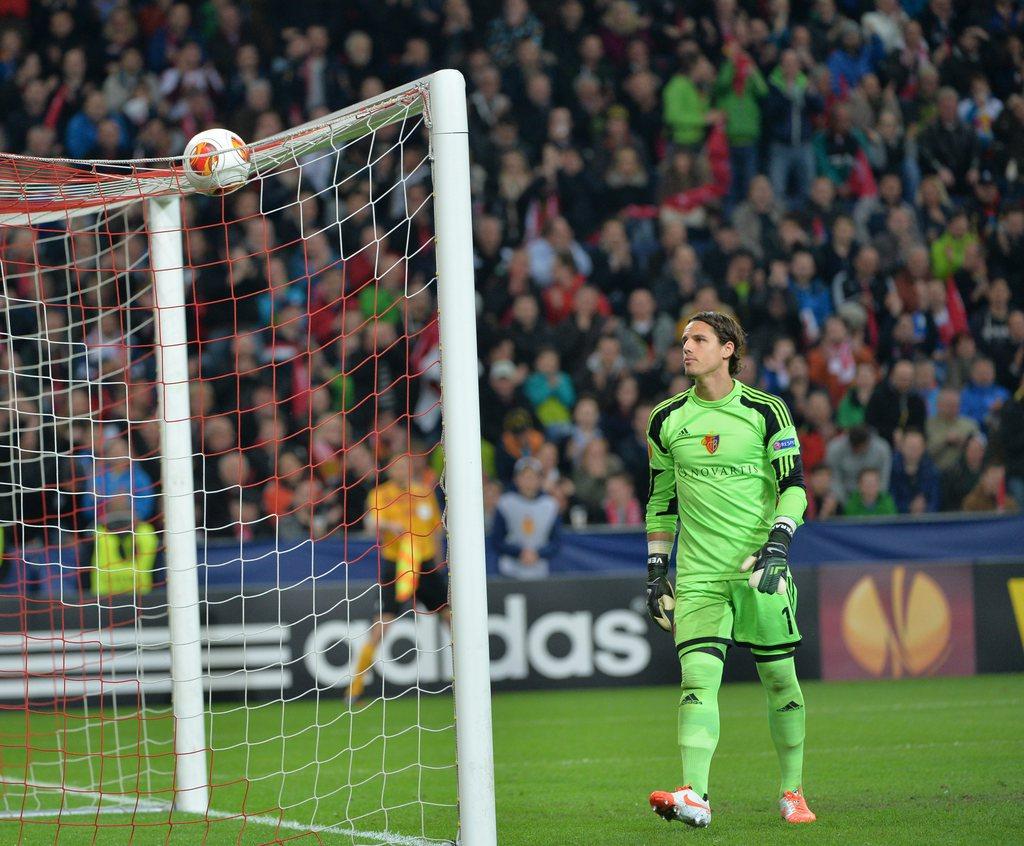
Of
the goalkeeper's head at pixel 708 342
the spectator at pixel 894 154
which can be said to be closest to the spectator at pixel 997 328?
the spectator at pixel 894 154

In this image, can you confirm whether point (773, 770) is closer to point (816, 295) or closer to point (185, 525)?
point (185, 525)

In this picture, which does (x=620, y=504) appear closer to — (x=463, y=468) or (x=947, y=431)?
(x=947, y=431)

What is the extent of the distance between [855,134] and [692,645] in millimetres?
10808

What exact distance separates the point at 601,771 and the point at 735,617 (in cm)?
203

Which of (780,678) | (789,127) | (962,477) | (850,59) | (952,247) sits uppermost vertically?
(850,59)

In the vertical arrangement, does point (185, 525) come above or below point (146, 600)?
above

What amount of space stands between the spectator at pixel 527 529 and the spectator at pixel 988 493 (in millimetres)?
4010

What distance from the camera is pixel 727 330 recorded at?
5871mm

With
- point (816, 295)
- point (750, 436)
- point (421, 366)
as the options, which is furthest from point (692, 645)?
point (816, 295)

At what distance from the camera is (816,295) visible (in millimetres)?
14211

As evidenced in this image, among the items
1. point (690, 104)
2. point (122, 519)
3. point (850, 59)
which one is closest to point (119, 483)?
point (122, 519)

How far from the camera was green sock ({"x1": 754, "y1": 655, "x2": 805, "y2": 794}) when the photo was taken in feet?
19.1

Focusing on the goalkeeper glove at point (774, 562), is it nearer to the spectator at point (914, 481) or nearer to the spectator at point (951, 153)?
the spectator at point (914, 481)

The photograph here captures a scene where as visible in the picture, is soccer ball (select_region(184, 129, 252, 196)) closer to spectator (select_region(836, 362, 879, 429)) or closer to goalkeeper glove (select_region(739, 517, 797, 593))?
goalkeeper glove (select_region(739, 517, 797, 593))
